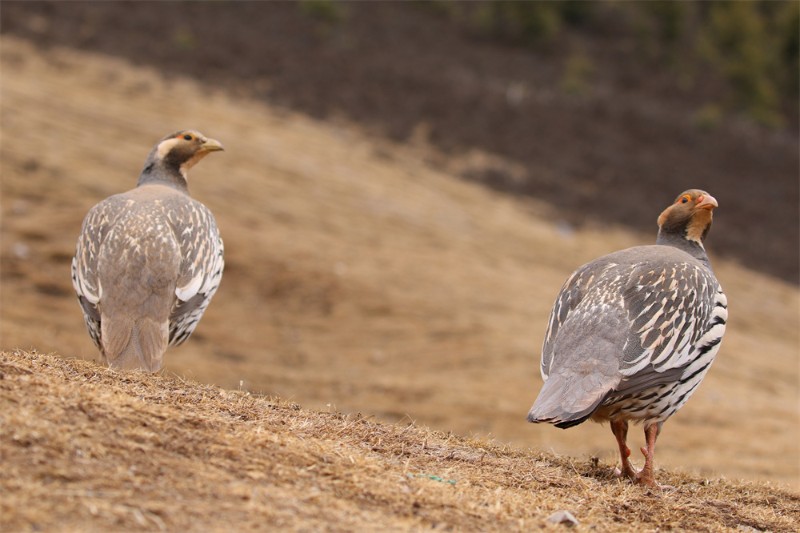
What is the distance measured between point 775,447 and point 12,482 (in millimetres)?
18579

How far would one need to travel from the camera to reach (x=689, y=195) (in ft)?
33.2

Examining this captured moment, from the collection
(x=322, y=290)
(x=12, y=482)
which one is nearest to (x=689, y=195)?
(x=12, y=482)

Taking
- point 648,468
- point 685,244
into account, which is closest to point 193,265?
point 648,468

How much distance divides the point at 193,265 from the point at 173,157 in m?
2.65

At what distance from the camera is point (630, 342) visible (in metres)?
7.86

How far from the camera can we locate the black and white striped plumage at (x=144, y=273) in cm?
887

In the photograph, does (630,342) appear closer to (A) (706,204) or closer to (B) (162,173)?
(A) (706,204)

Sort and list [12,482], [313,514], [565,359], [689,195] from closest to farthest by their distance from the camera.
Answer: [12,482] < [313,514] < [565,359] < [689,195]

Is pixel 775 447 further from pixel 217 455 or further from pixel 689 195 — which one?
pixel 217 455

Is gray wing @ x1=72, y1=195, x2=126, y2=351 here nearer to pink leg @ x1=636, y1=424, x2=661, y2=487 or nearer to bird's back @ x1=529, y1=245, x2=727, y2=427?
bird's back @ x1=529, y1=245, x2=727, y2=427

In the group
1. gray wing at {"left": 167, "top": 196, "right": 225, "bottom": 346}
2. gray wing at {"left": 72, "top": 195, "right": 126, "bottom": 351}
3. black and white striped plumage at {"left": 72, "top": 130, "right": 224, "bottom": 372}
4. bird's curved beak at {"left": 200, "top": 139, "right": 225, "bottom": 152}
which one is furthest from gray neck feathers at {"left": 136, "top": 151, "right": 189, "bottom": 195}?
gray wing at {"left": 72, "top": 195, "right": 126, "bottom": 351}

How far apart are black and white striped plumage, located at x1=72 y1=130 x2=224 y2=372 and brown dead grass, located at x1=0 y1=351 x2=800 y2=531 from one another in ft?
2.66

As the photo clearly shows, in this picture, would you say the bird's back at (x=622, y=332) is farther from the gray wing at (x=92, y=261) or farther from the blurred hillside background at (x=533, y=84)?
the blurred hillside background at (x=533, y=84)

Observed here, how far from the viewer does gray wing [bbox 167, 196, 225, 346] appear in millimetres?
9383
